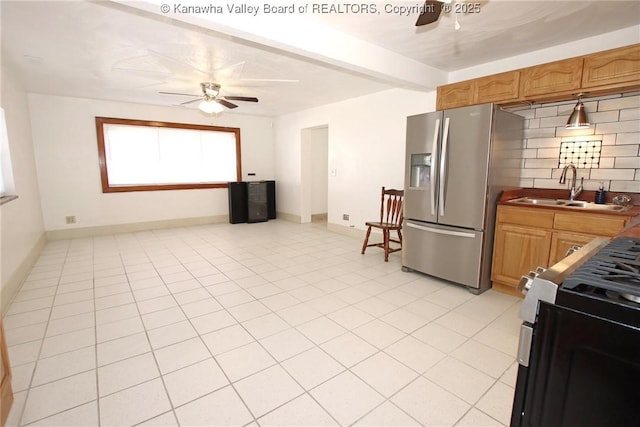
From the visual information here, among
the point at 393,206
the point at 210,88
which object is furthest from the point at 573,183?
the point at 210,88

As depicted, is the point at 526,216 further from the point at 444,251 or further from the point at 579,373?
the point at 579,373

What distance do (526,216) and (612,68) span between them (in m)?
1.27

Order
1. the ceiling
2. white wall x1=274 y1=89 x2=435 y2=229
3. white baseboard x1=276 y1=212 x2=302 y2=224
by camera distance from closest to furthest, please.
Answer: the ceiling < white wall x1=274 y1=89 x2=435 y2=229 < white baseboard x1=276 y1=212 x2=302 y2=224

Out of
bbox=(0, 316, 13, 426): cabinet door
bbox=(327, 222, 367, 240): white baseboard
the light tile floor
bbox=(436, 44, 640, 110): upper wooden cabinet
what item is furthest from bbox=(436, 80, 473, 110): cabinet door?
bbox=(0, 316, 13, 426): cabinet door

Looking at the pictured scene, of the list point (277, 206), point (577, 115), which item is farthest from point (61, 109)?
Result: point (577, 115)

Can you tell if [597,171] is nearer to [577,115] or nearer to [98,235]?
[577,115]

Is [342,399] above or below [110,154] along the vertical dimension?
below

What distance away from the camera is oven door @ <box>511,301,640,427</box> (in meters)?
0.71

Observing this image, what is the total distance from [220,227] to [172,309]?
11.8 feet

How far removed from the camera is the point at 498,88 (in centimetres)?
290

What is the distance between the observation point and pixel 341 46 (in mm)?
2639

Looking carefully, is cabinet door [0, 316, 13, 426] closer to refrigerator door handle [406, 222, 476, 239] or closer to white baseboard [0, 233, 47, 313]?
white baseboard [0, 233, 47, 313]

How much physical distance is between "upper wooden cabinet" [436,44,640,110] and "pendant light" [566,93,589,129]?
109 mm

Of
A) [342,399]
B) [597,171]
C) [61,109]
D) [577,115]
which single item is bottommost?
[342,399]
